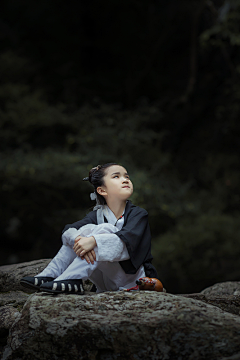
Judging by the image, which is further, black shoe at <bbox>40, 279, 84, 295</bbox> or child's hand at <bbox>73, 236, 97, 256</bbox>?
child's hand at <bbox>73, 236, 97, 256</bbox>

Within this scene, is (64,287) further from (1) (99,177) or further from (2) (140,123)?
(2) (140,123)

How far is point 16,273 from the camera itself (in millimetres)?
2611

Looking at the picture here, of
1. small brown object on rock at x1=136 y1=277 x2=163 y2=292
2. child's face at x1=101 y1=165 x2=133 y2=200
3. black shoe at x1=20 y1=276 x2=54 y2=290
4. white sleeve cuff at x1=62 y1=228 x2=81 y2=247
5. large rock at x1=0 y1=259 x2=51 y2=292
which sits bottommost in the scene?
small brown object on rock at x1=136 y1=277 x2=163 y2=292

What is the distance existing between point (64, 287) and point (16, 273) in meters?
1.17

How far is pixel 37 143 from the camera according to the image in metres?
5.26

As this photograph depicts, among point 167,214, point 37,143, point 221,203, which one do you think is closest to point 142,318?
point 167,214

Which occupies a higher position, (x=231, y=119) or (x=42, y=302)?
(x=231, y=119)

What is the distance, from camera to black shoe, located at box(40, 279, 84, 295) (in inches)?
61.5

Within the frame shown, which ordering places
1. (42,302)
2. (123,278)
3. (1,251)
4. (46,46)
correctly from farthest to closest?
(46,46) < (1,251) < (123,278) < (42,302)

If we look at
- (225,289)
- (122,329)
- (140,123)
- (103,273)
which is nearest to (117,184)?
(103,273)

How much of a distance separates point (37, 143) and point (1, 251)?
1930mm

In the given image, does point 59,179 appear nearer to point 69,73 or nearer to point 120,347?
point 69,73

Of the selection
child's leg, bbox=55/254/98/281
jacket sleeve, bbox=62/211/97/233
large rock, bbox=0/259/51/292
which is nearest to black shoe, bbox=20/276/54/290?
child's leg, bbox=55/254/98/281

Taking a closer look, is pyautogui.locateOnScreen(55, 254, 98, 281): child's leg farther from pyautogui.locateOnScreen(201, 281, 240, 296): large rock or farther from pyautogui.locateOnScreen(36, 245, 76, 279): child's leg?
pyautogui.locateOnScreen(201, 281, 240, 296): large rock
